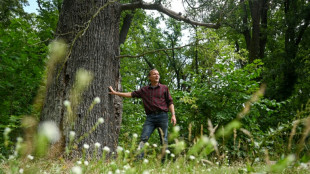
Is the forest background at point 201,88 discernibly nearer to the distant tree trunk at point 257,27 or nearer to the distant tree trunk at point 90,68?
the distant tree trunk at point 90,68

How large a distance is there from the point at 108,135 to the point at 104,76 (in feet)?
3.03

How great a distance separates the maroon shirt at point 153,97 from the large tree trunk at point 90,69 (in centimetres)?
100

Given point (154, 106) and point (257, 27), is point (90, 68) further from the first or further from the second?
point (257, 27)

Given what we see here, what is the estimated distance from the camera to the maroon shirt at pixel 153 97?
4.95m

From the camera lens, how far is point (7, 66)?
4.70 m

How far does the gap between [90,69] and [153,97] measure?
1693 millimetres

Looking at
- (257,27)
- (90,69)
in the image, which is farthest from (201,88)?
(257,27)

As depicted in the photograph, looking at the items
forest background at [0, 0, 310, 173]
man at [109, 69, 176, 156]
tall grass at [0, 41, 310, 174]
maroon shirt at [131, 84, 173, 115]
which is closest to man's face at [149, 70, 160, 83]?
man at [109, 69, 176, 156]

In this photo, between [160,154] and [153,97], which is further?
[153,97]

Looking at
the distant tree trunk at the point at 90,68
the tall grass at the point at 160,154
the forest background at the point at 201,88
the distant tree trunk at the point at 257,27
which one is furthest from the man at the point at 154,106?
the distant tree trunk at the point at 257,27

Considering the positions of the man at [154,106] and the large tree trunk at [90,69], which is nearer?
the large tree trunk at [90,69]

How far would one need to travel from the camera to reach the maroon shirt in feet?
16.2

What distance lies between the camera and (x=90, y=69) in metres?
3.66

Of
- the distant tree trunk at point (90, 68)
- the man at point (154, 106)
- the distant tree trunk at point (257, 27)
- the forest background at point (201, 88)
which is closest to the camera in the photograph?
the distant tree trunk at point (90, 68)
